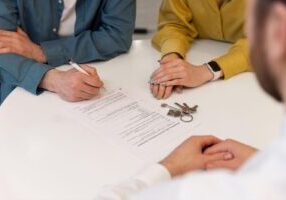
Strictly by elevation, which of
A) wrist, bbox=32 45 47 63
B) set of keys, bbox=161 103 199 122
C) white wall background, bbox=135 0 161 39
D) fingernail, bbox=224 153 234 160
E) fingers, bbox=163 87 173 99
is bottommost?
white wall background, bbox=135 0 161 39

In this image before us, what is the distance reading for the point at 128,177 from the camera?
93cm

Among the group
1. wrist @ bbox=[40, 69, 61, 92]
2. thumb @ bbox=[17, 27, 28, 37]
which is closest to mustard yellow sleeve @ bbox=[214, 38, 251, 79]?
wrist @ bbox=[40, 69, 61, 92]

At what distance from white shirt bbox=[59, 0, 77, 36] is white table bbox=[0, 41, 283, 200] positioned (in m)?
0.19

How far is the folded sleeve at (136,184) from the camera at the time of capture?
81 cm

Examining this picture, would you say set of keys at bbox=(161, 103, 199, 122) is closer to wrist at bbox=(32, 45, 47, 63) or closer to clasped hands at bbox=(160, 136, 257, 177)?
Result: clasped hands at bbox=(160, 136, 257, 177)

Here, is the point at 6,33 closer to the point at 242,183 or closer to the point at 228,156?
the point at 228,156

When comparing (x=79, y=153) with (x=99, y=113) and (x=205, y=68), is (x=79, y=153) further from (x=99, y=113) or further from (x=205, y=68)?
(x=205, y=68)

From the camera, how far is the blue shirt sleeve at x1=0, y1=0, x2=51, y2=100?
124cm

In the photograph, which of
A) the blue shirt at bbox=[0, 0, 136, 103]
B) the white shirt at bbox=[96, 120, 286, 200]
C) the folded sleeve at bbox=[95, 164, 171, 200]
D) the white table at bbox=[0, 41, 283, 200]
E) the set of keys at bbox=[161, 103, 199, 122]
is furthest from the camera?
the blue shirt at bbox=[0, 0, 136, 103]

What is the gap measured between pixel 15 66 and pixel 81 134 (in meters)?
0.38

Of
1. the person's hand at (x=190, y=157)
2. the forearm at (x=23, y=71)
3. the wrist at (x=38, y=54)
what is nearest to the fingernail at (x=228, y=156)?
the person's hand at (x=190, y=157)

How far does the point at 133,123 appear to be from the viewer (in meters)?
1.10

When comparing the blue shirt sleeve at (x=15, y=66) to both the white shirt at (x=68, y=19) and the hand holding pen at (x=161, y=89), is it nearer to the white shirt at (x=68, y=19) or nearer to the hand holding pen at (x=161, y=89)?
the white shirt at (x=68, y=19)

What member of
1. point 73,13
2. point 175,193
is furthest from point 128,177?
point 73,13
